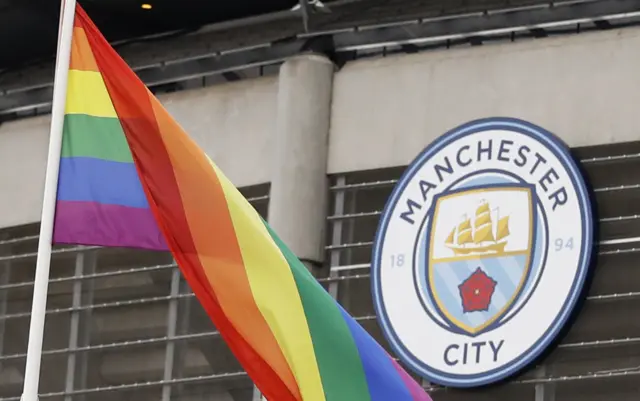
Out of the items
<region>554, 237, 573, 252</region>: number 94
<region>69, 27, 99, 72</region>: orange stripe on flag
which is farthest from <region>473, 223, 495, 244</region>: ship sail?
<region>69, 27, 99, 72</region>: orange stripe on flag

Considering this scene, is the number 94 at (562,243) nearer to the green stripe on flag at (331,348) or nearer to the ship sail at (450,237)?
the ship sail at (450,237)

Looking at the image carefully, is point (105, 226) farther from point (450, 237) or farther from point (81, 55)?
point (450, 237)

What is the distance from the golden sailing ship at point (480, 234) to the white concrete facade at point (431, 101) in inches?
40.1

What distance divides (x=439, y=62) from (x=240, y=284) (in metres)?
9.63

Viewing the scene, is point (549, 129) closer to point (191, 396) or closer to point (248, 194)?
point (248, 194)

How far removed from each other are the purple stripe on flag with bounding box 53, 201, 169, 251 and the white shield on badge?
8.24 meters

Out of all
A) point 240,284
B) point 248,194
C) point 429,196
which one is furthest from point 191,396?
point 240,284

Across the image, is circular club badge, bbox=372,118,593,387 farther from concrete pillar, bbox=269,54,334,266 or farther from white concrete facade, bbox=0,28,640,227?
concrete pillar, bbox=269,54,334,266

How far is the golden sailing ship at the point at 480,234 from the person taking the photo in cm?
1792

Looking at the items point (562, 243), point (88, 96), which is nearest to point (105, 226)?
point (88, 96)

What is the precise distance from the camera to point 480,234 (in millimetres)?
18016

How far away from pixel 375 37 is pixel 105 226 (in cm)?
1017

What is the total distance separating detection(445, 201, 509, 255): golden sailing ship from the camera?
1792 centimetres

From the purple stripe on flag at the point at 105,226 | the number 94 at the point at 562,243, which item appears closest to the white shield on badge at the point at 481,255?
the number 94 at the point at 562,243
